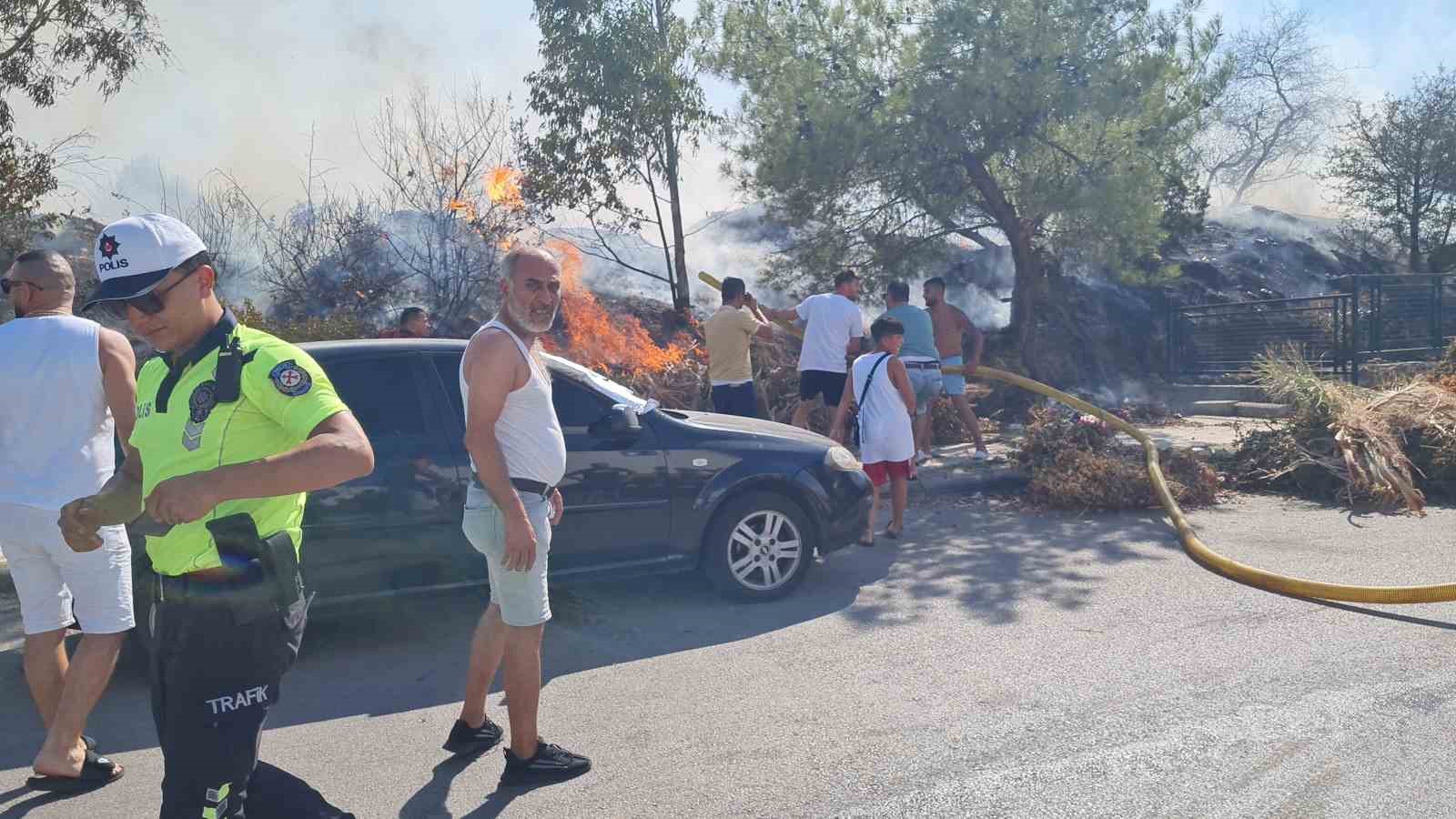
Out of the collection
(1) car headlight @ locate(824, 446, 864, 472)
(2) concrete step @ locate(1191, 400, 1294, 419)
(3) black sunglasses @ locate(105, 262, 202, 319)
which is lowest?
(1) car headlight @ locate(824, 446, 864, 472)

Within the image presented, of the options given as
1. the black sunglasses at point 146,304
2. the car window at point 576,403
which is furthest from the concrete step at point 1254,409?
the black sunglasses at point 146,304

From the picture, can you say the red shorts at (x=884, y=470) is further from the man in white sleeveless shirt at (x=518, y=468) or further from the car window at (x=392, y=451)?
the man in white sleeveless shirt at (x=518, y=468)

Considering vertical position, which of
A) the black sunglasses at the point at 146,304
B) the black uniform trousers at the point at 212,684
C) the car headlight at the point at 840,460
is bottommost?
the black uniform trousers at the point at 212,684

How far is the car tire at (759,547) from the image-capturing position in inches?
249

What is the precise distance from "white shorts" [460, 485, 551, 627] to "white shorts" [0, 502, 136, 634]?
126 centimetres

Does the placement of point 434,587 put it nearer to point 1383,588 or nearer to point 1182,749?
point 1182,749

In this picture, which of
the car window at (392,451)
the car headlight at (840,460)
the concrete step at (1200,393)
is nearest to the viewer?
the car window at (392,451)

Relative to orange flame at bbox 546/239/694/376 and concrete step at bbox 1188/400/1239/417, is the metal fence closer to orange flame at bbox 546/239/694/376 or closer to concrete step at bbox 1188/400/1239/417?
concrete step at bbox 1188/400/1239/417

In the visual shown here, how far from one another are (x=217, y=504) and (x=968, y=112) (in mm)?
11068

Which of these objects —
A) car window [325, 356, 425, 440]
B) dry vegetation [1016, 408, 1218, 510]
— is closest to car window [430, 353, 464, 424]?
car window [325, 356, 425, 440]

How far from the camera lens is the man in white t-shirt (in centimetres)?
960

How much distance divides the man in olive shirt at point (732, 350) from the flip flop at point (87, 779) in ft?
18.8

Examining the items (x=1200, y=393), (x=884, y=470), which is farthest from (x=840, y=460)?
(x=1200, y=393)

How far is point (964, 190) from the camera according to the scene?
13.6 metres
